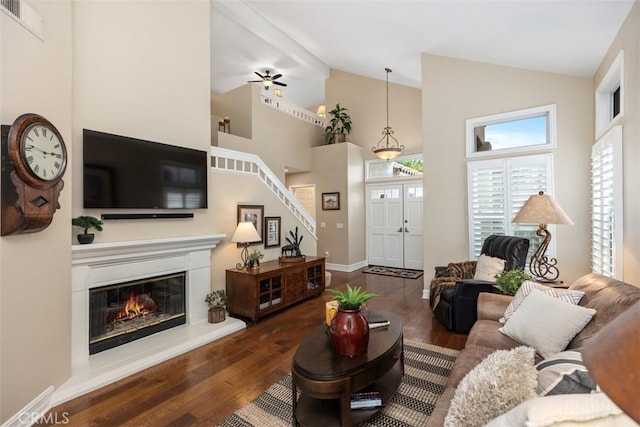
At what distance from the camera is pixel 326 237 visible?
23.6 ft

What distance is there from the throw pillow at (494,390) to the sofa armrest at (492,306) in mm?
1409

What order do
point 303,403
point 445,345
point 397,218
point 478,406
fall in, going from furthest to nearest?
point 397,218 → point 445,345 → point 303,403 → point 478,406

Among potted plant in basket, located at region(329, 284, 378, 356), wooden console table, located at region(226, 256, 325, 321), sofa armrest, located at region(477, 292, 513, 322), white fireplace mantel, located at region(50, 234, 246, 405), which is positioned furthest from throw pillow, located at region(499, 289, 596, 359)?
white fireplace mantel, located at region(50, 234, 246, 405)

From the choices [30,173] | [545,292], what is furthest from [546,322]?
[30,173]

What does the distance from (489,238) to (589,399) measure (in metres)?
3.59

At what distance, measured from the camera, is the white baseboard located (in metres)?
1.89

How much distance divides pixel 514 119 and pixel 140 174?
14.9ft

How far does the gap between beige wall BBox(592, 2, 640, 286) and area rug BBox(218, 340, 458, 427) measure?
1635 millimetres

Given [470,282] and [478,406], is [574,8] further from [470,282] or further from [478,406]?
[478,406]

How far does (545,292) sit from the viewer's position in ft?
6.86

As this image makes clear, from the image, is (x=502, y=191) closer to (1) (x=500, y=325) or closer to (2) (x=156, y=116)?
(1) (x=500, y=325)

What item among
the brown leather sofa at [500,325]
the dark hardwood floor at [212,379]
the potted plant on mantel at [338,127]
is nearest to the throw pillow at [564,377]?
the brown leather sofa at [500,325]

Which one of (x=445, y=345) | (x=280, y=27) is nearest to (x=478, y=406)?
(x=445, y=345)

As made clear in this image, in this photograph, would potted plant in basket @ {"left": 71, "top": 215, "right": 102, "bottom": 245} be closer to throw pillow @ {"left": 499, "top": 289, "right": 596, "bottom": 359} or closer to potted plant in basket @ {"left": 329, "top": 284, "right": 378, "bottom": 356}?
potted plant in basket @ {"left": 329, "top": 284, "right": 378, "bottom": 356}
